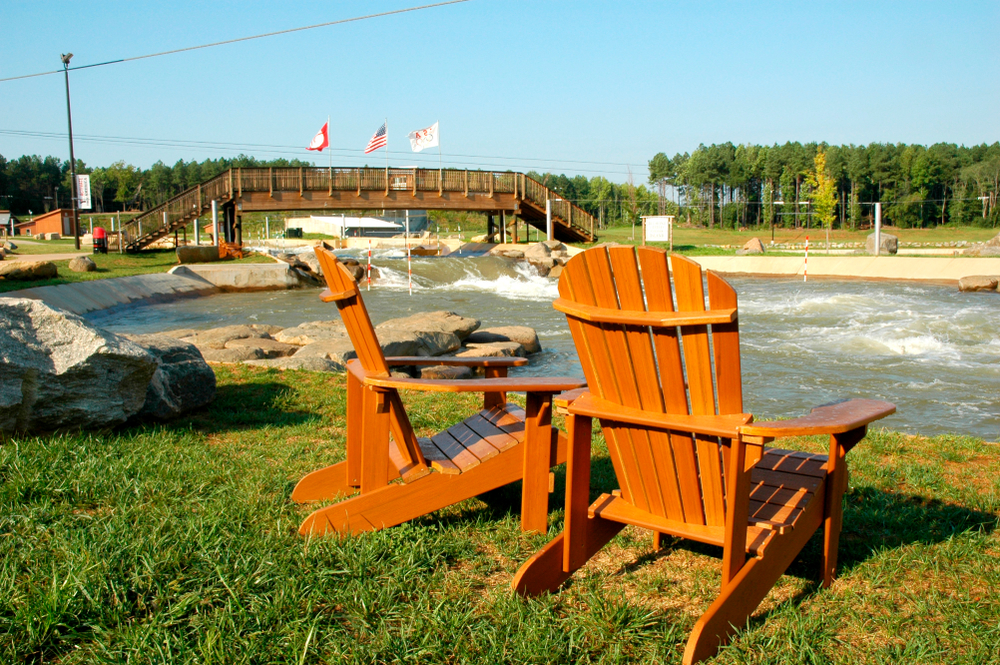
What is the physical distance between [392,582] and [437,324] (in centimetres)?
822

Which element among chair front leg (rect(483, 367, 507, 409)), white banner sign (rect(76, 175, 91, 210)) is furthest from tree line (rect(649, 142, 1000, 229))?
chair front leg (rect(483, 367, 507, 409))

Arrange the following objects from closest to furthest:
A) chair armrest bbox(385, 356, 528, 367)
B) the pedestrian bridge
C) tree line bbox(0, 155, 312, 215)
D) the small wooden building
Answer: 1. chair armrest bbox(385, 356, 528, 367)
2. the pedestrian bridge
3. the small wooden building
4. tree line bbox(0, 155, 312, 215)

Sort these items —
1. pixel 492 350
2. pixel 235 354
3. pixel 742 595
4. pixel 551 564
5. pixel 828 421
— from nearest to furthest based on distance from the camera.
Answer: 1. pixel 742 595
2. pixel 828 421
3. pixel 551 564
4. pixel 235 354
5. pixel 492 350

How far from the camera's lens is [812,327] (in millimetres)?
13547

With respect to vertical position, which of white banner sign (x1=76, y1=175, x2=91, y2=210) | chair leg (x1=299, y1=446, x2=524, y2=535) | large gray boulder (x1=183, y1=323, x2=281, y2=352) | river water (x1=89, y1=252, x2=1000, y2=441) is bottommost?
river water (x1=89, y1=252, x2=1000, y2=441)

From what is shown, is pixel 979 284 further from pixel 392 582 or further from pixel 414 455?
pixel 392 582

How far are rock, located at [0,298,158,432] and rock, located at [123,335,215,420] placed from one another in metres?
0.26

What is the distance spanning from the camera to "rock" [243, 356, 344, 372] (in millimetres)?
7277

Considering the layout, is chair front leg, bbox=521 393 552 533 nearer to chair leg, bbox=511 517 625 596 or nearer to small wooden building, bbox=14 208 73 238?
chair leg, bbox=511 517 625 596

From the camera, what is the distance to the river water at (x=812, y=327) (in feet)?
26.0

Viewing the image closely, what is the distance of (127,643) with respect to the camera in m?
2.09

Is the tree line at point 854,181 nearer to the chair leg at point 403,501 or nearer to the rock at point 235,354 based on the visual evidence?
the rock at point 235,354

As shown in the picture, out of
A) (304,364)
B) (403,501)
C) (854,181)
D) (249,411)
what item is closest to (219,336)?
(304,364)

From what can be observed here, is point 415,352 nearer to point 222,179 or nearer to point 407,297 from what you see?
point 407,297
